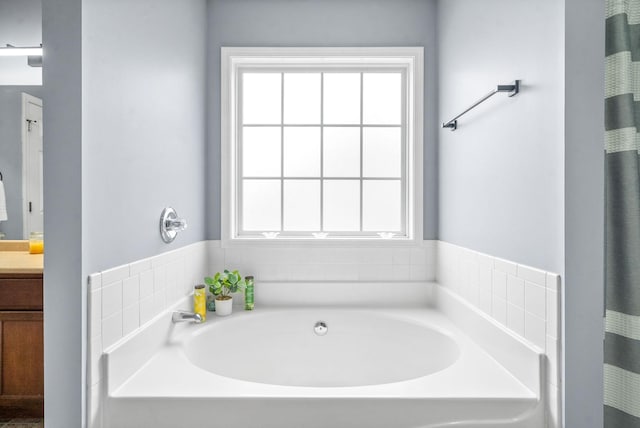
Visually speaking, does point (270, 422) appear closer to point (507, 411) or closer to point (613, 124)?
point (507, 411)

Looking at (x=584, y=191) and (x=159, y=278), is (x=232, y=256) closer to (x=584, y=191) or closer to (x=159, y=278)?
(x=159, y=278)

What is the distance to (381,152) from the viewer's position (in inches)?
91.1

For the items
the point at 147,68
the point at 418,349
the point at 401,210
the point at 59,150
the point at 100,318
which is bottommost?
the point at 418,349

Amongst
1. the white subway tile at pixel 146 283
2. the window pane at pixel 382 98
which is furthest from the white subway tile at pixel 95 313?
the window pane at pixel 382 98

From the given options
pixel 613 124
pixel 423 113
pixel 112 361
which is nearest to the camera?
pixel 613 124

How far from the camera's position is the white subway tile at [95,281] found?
109cm

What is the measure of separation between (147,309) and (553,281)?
145 cm

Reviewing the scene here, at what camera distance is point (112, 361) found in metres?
1.16

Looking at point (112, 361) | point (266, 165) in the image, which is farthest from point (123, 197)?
point (266, 165)

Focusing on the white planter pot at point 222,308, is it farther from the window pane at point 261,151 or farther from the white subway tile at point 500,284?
the white subway tile at point 500,284

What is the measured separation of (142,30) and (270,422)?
4.91 feet

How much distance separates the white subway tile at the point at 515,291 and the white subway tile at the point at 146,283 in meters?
1.39

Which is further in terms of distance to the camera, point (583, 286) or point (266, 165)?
point (266, 165)

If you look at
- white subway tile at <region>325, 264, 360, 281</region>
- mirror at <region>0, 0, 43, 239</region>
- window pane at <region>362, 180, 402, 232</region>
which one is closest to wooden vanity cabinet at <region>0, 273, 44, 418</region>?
mirror at <region>0, 0, 43, 239</region>
